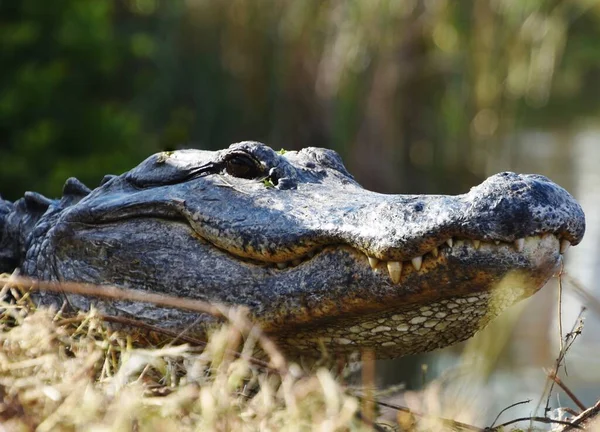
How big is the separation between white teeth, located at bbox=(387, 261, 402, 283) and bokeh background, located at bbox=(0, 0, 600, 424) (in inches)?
298

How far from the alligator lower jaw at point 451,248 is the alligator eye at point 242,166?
0.77m

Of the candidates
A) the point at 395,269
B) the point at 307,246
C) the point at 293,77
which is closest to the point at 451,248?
the point at 395,269

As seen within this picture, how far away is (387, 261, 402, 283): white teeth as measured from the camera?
241cm

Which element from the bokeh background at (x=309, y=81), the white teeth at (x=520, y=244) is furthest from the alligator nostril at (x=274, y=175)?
the bokeh background at (x=309, y=81)

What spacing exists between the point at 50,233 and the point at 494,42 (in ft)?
27.2

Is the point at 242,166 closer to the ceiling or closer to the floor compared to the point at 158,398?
closer to the ceiling

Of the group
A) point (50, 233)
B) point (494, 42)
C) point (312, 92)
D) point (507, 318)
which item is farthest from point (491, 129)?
point (507, 318)

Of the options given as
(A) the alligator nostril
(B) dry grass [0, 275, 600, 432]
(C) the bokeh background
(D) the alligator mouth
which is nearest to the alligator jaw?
(D) the alligator mouth

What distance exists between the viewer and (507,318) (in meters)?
2.22

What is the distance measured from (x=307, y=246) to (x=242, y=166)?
2.09ft

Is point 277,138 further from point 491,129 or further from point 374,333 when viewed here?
point 374,333

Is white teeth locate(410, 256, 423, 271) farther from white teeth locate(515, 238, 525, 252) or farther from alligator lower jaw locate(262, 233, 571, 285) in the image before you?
white teeth locate(515, 238, 525, 252)

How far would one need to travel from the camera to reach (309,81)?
38.2ft

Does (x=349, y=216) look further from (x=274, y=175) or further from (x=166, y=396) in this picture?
(x=166, y=396)
